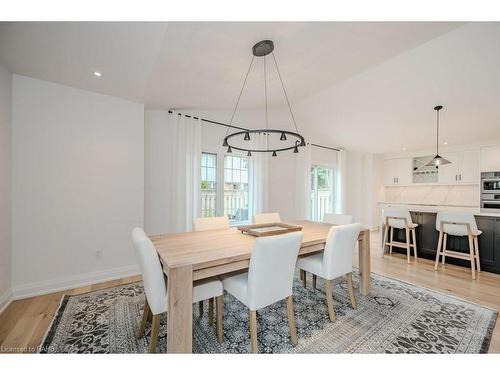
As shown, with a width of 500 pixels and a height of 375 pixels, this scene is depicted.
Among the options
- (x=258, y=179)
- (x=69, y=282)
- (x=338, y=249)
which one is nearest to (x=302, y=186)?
(x=258, y=179)

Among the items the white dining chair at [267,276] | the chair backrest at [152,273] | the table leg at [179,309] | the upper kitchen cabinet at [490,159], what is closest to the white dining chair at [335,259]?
the white dining chair at [267,276]

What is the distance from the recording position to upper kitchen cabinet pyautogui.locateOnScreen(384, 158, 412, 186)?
6020 millimetres

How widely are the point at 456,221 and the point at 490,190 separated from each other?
2680 mm

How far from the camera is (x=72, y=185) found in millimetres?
2562

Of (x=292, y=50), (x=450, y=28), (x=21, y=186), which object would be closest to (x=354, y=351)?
(x=292, y=50)

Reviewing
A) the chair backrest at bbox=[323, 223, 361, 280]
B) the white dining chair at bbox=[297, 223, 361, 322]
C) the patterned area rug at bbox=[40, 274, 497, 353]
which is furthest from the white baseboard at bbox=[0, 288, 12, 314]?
the chair backrest at bbox=[323, 223, 361, 280]

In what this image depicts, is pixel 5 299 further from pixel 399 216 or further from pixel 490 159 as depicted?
pixel 490 159

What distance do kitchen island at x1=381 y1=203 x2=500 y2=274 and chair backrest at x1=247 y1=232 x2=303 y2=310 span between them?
11.0 ft

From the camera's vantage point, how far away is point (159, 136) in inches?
133

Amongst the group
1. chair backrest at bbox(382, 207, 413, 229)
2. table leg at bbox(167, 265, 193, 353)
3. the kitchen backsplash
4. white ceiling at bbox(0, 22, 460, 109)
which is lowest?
table leg at bbox(167, 265, 193, 353)

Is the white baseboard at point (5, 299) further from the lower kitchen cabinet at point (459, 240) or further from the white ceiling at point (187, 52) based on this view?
the lower kitchen cabinet at point (459, 240)

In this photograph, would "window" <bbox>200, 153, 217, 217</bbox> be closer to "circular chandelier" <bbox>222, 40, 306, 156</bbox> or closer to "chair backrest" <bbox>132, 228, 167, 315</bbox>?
"circular chandelier" <bbox>222, 40, 306, 156</bbox>
